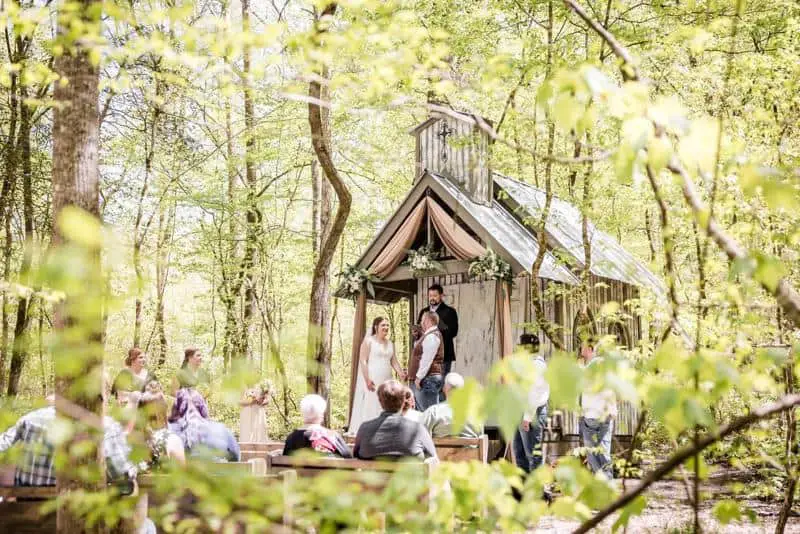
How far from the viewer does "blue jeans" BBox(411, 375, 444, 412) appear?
36.2ft

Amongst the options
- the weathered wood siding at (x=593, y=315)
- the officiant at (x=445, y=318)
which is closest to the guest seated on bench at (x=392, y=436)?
the weathered wood siding at (x=593, y=315)

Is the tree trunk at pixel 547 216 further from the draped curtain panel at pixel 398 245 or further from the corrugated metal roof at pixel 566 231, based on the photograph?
the draped curtain panel at pixel 398 245

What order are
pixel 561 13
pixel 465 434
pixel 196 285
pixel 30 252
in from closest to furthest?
pixel 30 252 → pixel 465 434 → pixel 561 13 → pixel 196 285

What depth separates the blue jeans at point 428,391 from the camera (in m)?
11.0

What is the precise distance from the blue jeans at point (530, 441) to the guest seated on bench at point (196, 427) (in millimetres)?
4127

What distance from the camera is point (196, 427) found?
6.17m

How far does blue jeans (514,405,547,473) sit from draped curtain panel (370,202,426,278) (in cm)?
412

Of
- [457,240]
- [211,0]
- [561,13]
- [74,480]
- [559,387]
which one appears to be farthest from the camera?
[211,0]

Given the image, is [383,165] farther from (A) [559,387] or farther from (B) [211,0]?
(A) [559,387]

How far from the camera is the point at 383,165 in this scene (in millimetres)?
22078

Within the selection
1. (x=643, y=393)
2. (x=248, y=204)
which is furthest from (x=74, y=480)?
(x=248, y=204)

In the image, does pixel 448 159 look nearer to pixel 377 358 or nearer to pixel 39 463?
pixel 377 358

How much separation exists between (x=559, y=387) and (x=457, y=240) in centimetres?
1061

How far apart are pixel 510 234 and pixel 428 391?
10.3 ft
